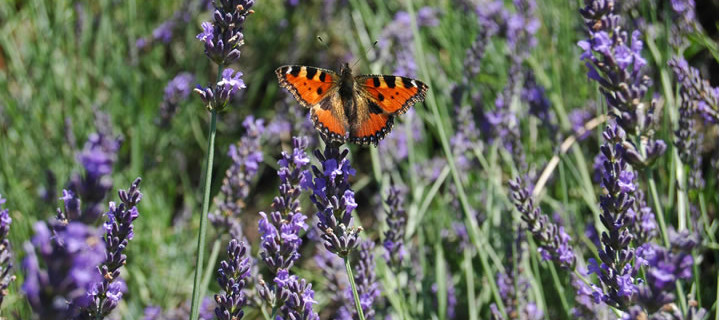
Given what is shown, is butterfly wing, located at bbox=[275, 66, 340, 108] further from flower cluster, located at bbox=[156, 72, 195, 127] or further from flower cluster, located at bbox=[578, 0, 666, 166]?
flower cluster, located at bbox=[156, 72, 195, 127]

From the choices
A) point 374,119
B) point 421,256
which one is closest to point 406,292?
point 421,256

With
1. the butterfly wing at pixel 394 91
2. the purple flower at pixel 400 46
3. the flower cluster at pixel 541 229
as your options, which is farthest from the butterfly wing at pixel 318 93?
the purple flower at pixel 400 46

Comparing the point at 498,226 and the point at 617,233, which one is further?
the point at 498,226

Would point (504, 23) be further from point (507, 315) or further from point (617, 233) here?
point (617, 233)

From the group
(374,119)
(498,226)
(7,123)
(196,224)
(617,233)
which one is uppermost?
(7,123)

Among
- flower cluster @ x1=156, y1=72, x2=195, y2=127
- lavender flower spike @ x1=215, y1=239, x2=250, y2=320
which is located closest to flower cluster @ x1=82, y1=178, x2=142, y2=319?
lavender flower spike @ x1=215, y1=239, x2=250, y2=320
